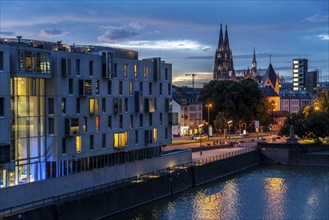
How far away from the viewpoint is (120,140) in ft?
214

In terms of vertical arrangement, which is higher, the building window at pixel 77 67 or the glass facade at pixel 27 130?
the building window at pixel 77 67

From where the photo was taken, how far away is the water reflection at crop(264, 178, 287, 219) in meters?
59.3

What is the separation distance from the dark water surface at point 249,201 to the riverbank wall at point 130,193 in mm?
1103

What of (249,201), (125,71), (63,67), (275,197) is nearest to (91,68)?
(63,67)

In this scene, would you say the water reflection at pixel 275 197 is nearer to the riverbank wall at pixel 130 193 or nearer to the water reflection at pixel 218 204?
the water reflection at pixel 218 204

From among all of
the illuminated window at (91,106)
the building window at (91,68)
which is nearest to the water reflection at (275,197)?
the illuminated window at (91,106)

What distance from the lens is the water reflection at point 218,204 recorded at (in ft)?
192

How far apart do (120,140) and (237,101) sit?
8755cm

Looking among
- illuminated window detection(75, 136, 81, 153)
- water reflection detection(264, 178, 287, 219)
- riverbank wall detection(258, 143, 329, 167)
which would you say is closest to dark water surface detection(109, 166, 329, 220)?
water reflection detection(264, 178, 287, 219)

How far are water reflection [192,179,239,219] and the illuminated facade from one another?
8976 mm

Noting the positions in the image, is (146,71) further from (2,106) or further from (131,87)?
(2,106)

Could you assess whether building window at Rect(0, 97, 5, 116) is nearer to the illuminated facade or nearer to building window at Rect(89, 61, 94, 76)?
the illuminated facade

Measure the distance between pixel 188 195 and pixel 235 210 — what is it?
32.7ft

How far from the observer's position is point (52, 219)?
48.1 metres
